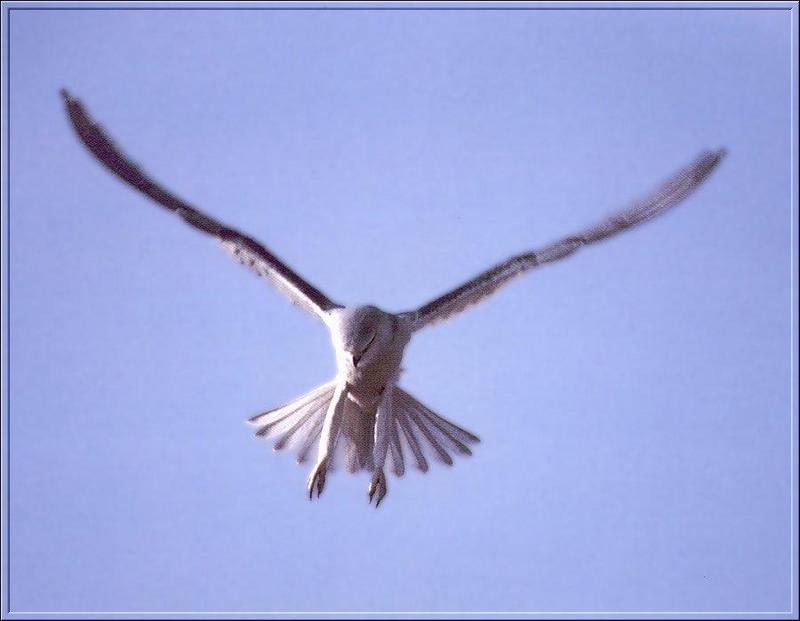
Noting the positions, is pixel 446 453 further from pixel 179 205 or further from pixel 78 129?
pixel 78 129

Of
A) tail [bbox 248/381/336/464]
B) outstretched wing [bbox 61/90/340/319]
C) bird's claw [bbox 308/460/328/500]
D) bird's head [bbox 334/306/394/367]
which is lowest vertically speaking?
bird's claw [bbox 308/460/328/500]

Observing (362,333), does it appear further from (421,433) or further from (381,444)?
(421,433)

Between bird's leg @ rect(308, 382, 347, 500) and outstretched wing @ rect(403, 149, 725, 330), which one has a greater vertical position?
outstretched wing @ rect(403, 149, 725, 330)

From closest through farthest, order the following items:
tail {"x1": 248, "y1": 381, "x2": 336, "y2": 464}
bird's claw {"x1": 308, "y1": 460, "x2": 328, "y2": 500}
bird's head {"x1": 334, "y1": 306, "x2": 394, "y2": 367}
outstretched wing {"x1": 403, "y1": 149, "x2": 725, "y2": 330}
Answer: bird's claw {"x1": 308, "y1": 460, "x2": 328, "y2": 500}
bird's head {"x1": 334, "y1": 306, "x2": 394, "y2": 367}
outstretched wing {"x1": 403, "y1": 149, "x2": 725, "y2": 330}
tail {"x1": 248, "y1": 381, "x2": 336, "y2": 464}

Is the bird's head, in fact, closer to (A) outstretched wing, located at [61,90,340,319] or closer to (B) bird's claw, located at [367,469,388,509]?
(A) outstretched wing, located at [61,90,340,319]

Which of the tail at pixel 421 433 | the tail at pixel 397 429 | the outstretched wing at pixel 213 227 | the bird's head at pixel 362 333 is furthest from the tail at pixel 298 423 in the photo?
the bird's head at pixel 362 333

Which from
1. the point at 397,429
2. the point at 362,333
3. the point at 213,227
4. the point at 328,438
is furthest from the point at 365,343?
the point at 213,227

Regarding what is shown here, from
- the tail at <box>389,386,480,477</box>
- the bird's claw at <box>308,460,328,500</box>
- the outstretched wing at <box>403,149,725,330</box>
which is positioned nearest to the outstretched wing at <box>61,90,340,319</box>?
the outstretched wing at <box>403,149,725,330</box>
